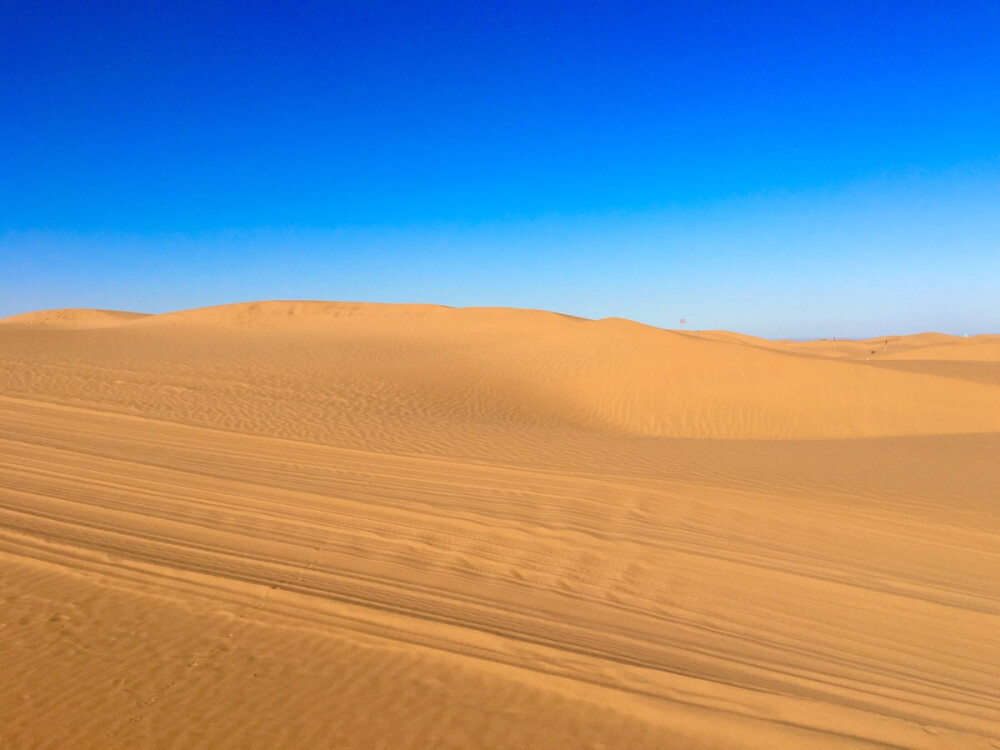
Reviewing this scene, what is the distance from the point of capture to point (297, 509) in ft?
23.5

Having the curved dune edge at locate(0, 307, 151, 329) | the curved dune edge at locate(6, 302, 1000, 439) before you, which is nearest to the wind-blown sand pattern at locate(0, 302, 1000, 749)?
the curved dune edge at locate(6, 302, 1000, 439)

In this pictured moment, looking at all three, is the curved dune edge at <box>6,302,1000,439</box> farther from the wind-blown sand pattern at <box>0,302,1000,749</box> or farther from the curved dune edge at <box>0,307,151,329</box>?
the curved dune edge at <box>0,307,151,329</box>

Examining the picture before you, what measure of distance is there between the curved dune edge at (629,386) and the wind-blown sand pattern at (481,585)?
2.46 metres

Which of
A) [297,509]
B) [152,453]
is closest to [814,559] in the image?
[297,509]

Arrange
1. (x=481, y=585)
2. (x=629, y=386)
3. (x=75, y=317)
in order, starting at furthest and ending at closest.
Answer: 1. (x=75, y=317)
2. (x=629, y=386)
3. (x=481, y=585)

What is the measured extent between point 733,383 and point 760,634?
13.8 m

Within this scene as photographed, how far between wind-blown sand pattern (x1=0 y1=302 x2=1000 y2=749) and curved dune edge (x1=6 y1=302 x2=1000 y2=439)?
246 centimetres

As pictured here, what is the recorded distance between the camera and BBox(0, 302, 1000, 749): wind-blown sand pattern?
3.62 meters

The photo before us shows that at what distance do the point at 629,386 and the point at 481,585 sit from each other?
13.7m

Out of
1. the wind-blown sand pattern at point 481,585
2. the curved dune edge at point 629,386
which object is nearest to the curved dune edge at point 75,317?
the curved dune edge at point 629,386

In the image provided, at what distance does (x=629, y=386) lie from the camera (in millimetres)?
18391

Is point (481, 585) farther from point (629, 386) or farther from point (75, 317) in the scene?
point (75, 317)

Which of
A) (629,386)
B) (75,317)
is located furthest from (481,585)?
(75,317)

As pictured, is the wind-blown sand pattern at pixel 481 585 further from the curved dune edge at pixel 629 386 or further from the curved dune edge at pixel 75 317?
the curved dune edge at pixel 75 317
